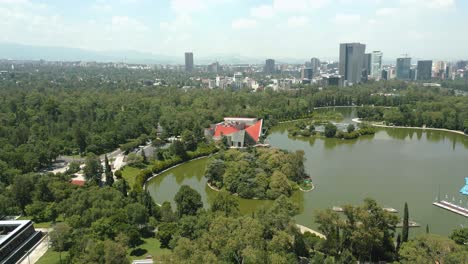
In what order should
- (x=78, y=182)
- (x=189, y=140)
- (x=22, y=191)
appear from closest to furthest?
(x=22, y=191) < (x=78, y=182) < (x=189, y=140)

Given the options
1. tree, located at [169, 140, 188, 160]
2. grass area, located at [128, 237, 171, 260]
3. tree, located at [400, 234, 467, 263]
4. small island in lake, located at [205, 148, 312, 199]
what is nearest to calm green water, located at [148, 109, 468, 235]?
small island in lake, located at [205, 148, 312, 199]

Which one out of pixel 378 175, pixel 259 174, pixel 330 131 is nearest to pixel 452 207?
pixel 378 175

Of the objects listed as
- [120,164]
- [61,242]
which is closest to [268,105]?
[120,164]

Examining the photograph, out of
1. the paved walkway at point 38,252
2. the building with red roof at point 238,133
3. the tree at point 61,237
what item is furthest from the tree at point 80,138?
the tree at point 61,237

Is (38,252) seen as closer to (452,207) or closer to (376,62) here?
(452,207)

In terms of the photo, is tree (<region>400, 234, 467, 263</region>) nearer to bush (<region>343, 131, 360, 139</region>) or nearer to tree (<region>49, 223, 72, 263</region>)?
tree (<region>49, 223, 72, 263</region>)

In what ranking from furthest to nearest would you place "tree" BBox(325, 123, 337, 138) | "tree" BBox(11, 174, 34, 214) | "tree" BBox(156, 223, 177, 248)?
1. "tree" BBox(325, 123, 337, 138)
2. "tree" BBox(11, 174, 34, 214)
3. "tree" BBox(156, 223, 177, 248)

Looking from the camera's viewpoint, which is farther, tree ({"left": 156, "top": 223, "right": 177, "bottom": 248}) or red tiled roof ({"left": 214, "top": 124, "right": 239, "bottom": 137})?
red tiled roof ({"left": 214, "top": 124, "right": 239, "bottom": 137})
